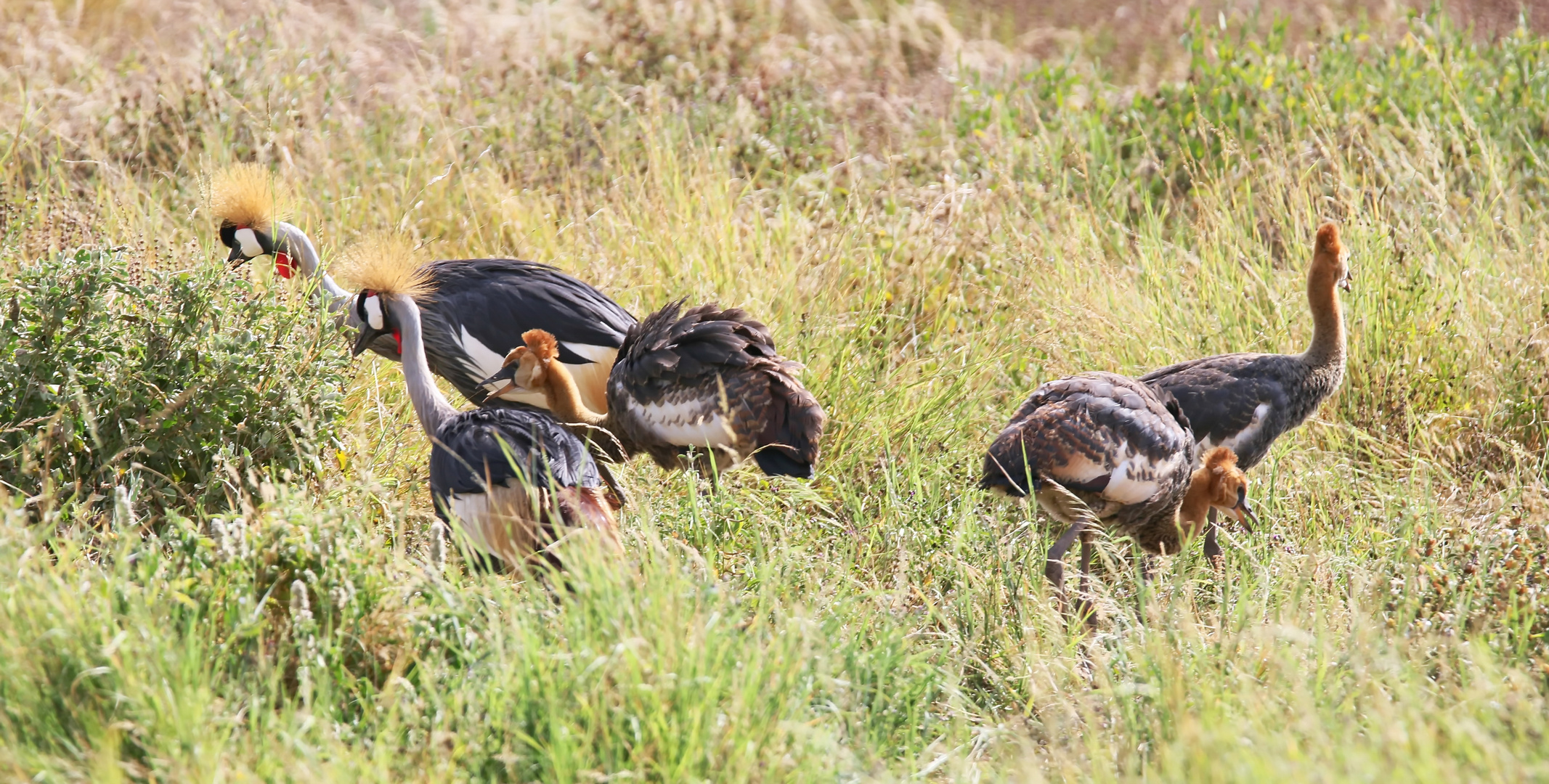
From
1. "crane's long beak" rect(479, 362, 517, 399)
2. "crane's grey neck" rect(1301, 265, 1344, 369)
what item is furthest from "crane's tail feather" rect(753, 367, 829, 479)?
"crane's grey neck" rect(1301, 265, 1344, 369)

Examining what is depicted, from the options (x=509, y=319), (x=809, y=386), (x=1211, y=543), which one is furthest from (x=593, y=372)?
(x=1211, y=543)

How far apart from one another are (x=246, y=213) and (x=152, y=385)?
6.26ft

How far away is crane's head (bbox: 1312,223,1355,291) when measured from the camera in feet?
14.8

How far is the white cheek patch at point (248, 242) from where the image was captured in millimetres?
5559

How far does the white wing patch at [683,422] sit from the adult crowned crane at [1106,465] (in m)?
0.94

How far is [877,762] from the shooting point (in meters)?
2.71

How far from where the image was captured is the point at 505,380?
452 cm

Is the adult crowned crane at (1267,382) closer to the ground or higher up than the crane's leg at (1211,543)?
higher up

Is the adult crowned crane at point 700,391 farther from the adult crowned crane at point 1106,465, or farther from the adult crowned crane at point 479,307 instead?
the adult crowned crane at point 1106,465

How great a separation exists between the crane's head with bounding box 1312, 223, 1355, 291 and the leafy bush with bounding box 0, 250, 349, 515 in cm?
318

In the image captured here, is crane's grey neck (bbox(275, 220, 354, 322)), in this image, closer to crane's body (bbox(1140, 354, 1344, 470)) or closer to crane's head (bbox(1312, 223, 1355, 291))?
crane's body (bbox(1140, 354, 1344, 470))

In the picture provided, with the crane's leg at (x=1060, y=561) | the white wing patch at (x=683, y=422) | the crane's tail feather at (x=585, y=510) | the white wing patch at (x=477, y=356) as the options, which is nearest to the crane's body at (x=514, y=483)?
the crane's tail feather at (x=585, y=510)

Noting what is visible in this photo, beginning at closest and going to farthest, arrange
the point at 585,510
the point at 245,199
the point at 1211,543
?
the point at 585,510 < the point at 1211,543 < the point at 245,199

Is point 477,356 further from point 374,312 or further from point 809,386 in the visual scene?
point 809,386
